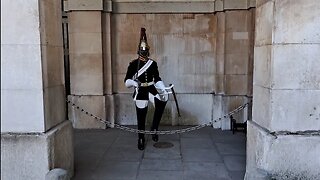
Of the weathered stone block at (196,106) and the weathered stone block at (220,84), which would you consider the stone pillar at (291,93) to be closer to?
the weathered stone block at (220,84)

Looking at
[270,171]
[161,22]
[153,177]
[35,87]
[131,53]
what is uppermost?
[161,22]

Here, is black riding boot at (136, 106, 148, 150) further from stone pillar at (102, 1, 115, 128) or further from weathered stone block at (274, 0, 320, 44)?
weathered stone block at (274, 0, 320, 44)

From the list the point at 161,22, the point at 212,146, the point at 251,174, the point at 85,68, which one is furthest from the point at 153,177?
the point at 161,22

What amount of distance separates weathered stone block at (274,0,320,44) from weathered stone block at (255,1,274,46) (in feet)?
0.32

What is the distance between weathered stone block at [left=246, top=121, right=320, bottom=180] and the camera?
4.06 metres

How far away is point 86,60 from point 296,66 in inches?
217

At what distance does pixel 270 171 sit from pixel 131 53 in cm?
→ 540

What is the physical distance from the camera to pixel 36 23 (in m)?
3.96

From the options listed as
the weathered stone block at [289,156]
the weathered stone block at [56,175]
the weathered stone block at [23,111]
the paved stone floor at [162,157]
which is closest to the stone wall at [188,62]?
the paved stone floor at [162,157]

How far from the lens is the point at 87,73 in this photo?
8289 millimetres

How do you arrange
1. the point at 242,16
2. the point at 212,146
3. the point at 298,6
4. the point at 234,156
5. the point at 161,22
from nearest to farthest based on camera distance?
the point at 298,6 → the point at 234,156 → the point at 212,146 → the point at 242,16 → the point at 161,22

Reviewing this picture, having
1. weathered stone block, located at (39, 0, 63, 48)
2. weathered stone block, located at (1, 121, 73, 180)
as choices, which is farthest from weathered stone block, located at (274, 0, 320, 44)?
weathered stone block, located at (1, 121, 73, 180)

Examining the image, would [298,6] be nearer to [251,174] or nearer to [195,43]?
[251,174]

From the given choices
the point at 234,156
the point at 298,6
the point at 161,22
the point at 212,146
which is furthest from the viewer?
the point at 161,22
